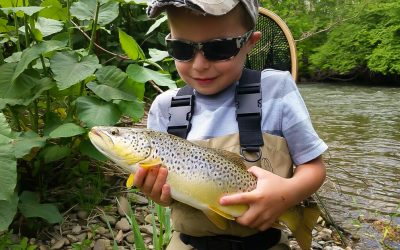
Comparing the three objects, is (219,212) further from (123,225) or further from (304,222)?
(123,225)

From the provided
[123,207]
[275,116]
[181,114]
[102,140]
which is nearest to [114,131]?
[102,140]

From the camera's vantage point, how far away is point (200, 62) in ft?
5.98

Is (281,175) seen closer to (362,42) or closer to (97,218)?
(97,218)

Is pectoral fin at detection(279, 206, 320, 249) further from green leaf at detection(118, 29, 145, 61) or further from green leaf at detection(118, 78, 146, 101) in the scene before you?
green leaf at detection(118, 29, 145, 61)

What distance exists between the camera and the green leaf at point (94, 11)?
310cm

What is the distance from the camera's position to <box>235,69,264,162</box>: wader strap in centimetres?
182

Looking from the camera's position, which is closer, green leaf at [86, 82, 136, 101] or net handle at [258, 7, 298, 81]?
green leaf at [86, 82, 136, 101]

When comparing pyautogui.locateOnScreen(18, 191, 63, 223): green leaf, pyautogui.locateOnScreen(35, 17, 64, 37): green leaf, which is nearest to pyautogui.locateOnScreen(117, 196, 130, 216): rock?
pyautogui.locateOnScreen(18, 191, 63, 223): green leaf

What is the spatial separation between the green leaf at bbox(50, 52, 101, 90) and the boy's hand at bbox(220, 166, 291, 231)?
1372mm

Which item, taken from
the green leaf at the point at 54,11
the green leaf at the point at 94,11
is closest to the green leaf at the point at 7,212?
the green leaf at the point at 94,11

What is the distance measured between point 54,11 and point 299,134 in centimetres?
222

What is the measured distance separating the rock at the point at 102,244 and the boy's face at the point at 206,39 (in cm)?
140

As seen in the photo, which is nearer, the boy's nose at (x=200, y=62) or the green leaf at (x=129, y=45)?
the boy's nose at (x=200, y=62)

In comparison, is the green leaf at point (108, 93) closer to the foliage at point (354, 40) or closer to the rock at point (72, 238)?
the rock at point (72, 238)
